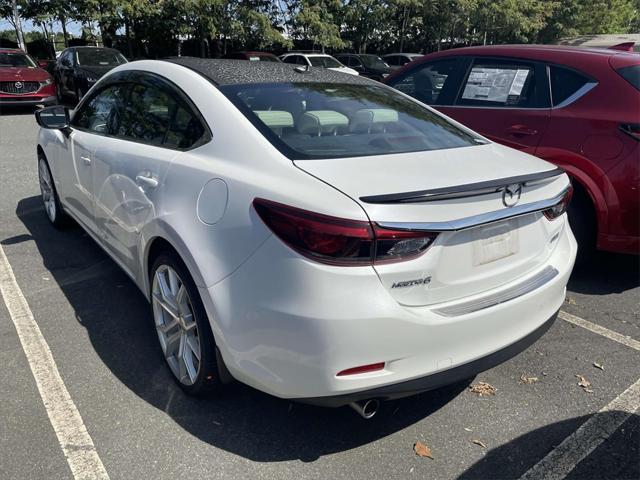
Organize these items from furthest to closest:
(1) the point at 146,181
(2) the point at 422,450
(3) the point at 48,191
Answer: (3) the point at 48,191 → (1) the point at 146,181 → (2) the point at 422,450

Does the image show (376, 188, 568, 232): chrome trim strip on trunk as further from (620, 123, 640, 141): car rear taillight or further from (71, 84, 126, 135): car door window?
(71, 84, 126, 135): car door window

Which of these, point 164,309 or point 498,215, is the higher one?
point 498,215

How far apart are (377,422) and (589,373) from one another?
1.29 m

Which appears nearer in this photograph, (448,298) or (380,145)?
(448,298)

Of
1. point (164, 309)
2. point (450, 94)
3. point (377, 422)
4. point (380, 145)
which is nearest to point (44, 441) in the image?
point (164, 309)

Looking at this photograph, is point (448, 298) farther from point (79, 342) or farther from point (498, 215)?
point (79, 342)

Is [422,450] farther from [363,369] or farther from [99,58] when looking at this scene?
[99,58]

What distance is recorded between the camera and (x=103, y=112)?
3.87m

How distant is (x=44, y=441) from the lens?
2.44 meters

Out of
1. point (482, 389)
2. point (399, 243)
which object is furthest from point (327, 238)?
point (482, 389)

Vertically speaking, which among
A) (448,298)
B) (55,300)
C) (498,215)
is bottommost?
(55,300)

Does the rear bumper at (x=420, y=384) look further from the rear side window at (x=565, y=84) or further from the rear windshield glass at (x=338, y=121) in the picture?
the rear side window at (x=565, y=84)

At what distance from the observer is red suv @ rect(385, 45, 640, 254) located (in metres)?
3.83

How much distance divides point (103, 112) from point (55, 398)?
2.01 m
